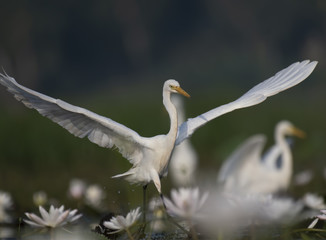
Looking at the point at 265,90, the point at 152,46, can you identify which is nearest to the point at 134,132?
the point at 265,90

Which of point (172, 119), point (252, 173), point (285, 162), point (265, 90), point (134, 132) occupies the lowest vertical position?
point (134, 132)

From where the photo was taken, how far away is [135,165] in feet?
13.5

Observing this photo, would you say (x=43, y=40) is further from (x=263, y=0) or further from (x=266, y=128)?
(x=266, y=128)

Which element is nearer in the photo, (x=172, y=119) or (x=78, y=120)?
(x=78, y=120)

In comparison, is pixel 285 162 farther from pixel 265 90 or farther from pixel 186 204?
pixel 186 204

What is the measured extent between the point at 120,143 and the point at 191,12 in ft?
138

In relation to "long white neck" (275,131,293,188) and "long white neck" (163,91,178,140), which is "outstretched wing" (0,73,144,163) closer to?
"long white neck" (163,91,178,140)

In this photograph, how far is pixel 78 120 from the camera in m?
3.72

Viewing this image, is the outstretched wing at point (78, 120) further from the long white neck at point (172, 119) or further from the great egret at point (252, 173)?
the great egret at point (252, 173)

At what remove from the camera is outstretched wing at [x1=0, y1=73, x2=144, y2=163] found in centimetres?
349

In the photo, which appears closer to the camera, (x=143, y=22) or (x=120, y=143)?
(x=120, y=143)

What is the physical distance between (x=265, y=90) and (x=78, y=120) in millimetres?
1258

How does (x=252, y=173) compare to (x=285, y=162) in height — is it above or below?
below

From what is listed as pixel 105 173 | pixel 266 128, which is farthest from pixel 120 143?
pixel 266 128
